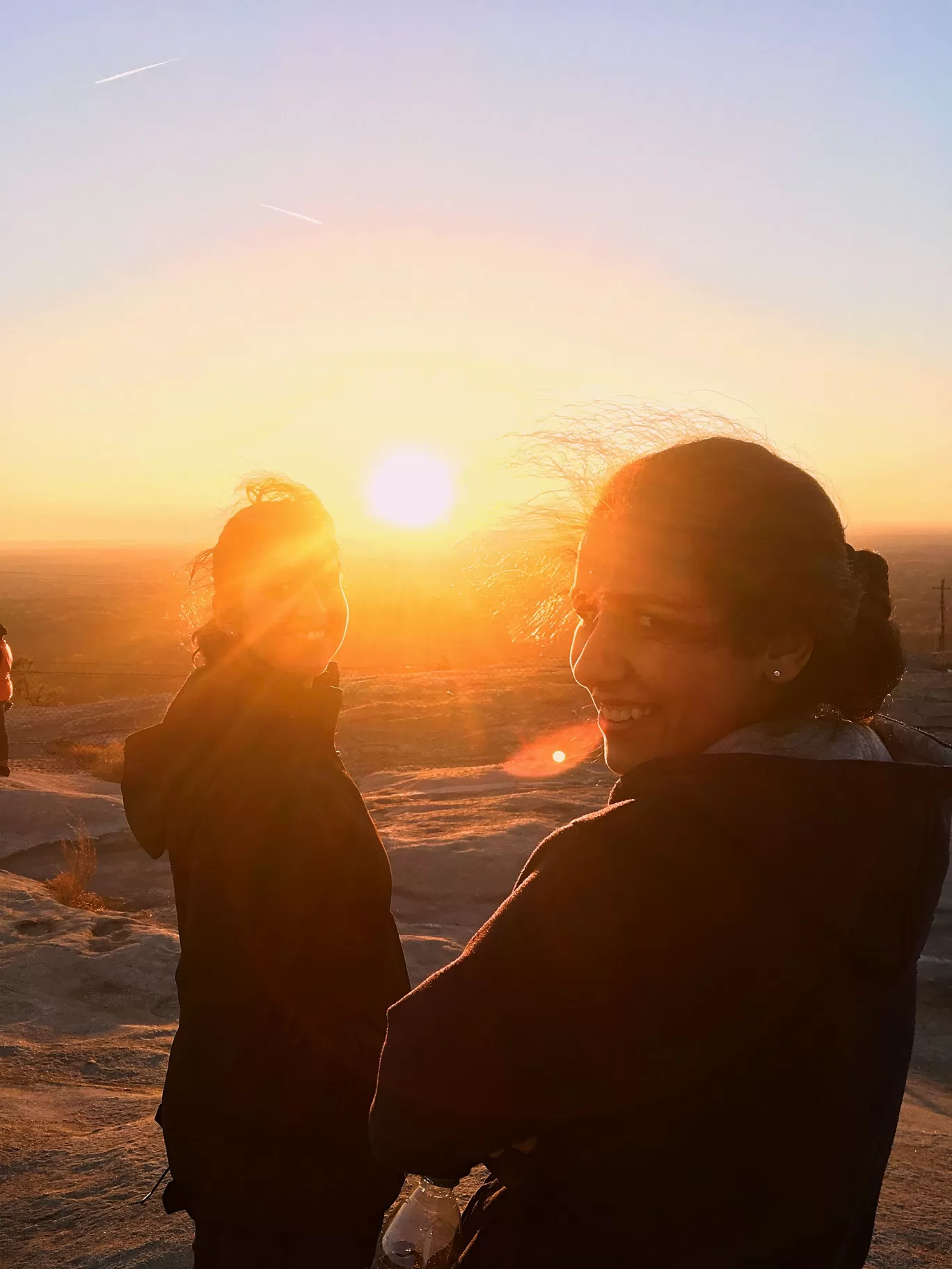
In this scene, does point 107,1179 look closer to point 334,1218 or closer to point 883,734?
point 334,1218

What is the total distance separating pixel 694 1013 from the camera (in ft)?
3.19

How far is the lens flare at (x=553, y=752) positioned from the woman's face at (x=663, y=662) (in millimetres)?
10891

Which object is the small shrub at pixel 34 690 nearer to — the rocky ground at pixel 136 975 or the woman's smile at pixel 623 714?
the rocky ground at pixel 136 975

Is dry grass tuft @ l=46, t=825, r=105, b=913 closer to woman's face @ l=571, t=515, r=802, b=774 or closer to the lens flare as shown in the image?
the lens flare

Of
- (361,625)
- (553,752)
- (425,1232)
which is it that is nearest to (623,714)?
(425,1232)

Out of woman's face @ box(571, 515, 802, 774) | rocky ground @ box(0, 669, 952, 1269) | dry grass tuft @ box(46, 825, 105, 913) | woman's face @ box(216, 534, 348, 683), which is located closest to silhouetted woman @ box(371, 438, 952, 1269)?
woman's face @ box(571, 515, 802, 774)

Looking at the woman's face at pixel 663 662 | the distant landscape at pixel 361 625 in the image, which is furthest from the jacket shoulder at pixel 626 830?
the distant landscape at pixel 361 625

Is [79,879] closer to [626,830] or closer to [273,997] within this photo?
[273,997]

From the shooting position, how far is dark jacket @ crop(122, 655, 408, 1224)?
1979 millimetres

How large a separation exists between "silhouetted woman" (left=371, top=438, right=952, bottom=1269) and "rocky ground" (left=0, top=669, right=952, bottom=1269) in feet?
6.99

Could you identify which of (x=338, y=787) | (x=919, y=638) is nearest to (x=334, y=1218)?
(x=338, y=787)

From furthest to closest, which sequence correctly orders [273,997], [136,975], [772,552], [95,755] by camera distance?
[95,755] < [136,975] < [273,997] < [772,552]

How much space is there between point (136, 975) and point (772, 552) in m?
5.57

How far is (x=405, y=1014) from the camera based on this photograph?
1074mm
